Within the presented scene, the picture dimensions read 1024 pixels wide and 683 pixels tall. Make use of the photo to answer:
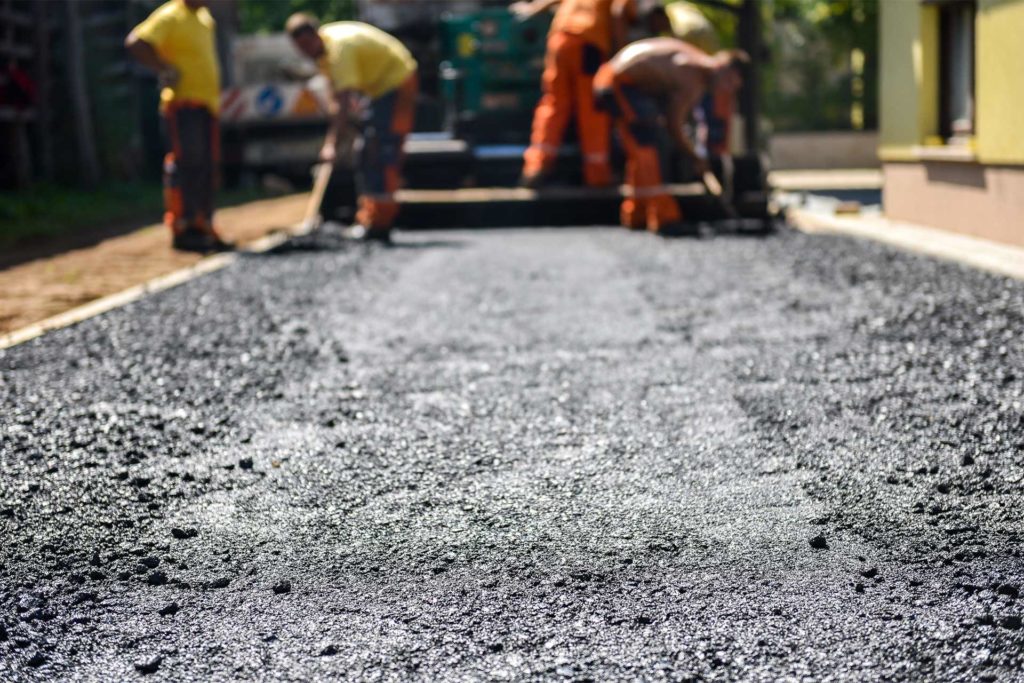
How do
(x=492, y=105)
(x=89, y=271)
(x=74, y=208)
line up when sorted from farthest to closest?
(x=74, y=208) → (x=492, y=105) → (x=89, y=271)

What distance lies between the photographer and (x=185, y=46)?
10.4 m

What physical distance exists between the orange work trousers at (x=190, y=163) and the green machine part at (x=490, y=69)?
3.62m

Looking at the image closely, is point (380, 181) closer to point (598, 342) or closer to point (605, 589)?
point (598, 342)

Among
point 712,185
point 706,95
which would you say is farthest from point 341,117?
point 706,95

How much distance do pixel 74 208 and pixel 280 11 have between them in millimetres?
20867

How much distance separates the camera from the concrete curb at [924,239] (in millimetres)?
8408

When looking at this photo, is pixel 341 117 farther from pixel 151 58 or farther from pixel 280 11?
pixel 280 11

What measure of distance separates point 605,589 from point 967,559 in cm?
80

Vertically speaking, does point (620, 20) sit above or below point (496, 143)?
above

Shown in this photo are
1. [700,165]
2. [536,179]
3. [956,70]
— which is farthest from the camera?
[536,179]

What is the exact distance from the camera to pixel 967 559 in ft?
10.1

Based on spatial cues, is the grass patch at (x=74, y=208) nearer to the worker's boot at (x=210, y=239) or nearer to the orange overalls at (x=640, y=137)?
the worker's boot at (x=210, y=239)

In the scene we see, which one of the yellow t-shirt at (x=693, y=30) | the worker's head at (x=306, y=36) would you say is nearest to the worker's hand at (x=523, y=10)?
the yellow t-shirt at (x=693, y=30)

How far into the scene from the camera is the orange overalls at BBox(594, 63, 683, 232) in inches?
438
